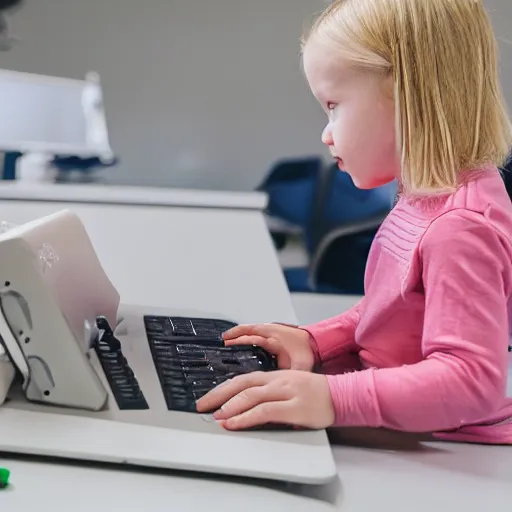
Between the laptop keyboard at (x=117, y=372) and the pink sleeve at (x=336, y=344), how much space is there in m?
0.22

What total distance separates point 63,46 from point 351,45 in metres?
2.31

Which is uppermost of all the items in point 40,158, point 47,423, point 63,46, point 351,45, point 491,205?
point 351,45

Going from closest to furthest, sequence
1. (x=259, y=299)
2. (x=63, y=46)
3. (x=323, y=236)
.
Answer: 1. (x=259, y=299)
2. (x=323, y=236)
3. (x=63, y=46)

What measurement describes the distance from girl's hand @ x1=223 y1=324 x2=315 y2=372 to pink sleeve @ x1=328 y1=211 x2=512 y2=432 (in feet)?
0.49

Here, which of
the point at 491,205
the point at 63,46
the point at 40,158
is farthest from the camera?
the point at 63,46

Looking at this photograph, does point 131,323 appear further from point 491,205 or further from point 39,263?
point 491,205

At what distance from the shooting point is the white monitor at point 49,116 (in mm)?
1889

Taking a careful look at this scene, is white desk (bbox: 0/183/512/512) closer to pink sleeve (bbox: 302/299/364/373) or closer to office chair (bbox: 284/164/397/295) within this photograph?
pink sleeve (bbox: 302/299/364/373)

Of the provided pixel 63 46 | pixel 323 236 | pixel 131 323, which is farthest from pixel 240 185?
pixel 131 323

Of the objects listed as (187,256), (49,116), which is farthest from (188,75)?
(187,256)

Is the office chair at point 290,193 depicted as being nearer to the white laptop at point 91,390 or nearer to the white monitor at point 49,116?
the white monitor at point 49,116

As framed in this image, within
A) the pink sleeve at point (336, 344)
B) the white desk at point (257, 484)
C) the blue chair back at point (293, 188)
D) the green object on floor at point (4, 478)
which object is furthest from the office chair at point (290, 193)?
the green object on floor at point (4, 478)

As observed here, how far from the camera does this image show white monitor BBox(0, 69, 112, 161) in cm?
189

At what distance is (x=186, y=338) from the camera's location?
688 millimetres
